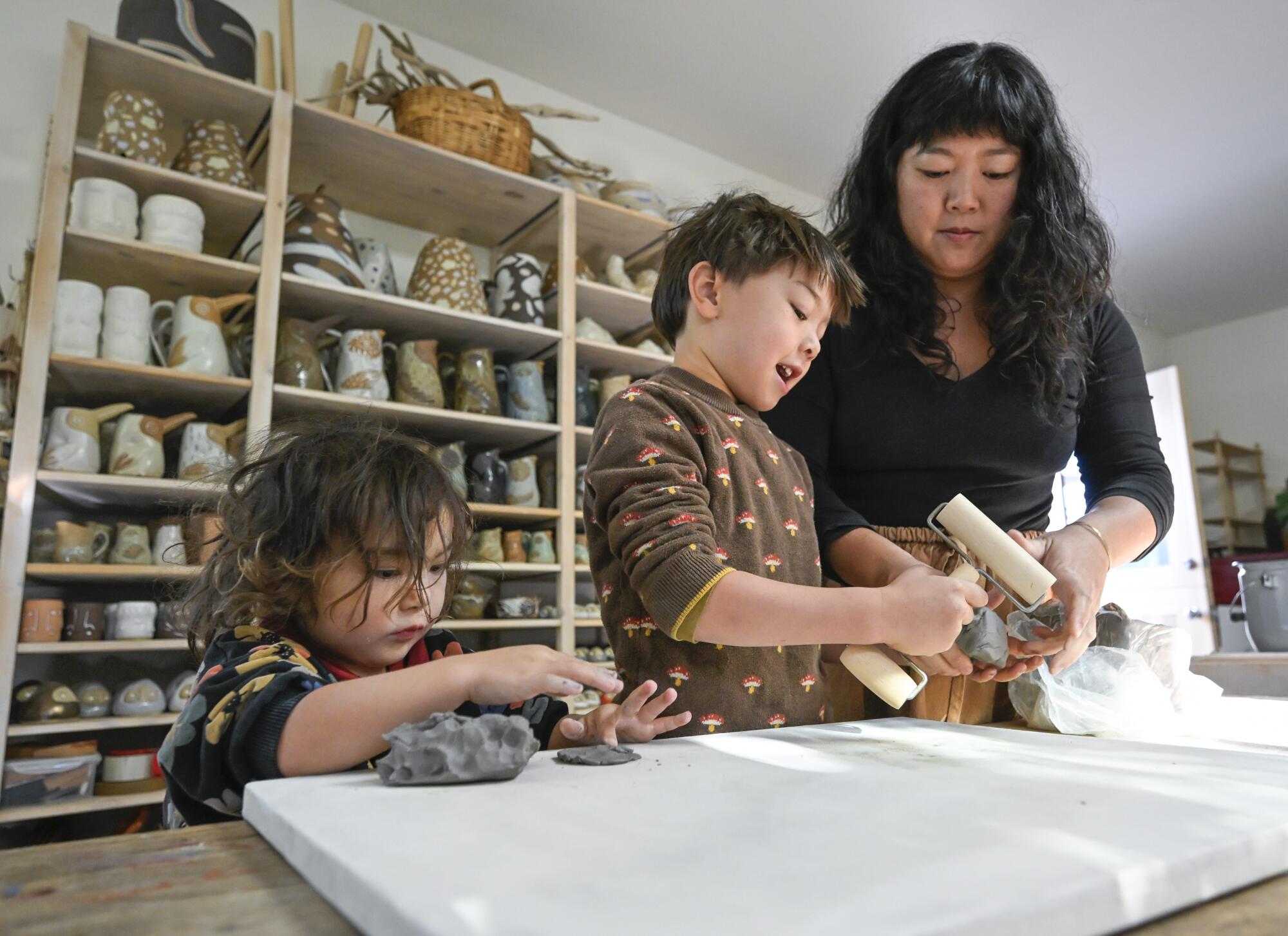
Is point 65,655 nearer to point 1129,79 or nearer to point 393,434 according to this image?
point 393,434

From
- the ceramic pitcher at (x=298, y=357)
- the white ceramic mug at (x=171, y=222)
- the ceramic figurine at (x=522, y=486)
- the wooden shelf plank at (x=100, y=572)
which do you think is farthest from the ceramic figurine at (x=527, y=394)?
the wooden shelf plank at (x=100, y=572)

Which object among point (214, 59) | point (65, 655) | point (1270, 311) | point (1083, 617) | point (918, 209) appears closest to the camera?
point (1083, 617)

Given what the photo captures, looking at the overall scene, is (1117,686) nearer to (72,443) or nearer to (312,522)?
(312,522)

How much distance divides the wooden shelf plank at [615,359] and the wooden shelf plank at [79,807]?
1373mm

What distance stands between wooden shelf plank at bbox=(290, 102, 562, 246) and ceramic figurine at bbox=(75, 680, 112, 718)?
1.27m

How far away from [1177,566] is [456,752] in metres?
4.47

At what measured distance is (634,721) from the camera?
2.09 ft

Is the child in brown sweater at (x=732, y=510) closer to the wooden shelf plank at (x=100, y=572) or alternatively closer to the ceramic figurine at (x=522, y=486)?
the wooden shelf plank at (x=100, y=572)

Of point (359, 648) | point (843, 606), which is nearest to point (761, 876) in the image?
point (843, 606)

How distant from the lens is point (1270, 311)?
4.81 m

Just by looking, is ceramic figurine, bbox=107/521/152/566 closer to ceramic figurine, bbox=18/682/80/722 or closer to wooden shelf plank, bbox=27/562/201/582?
wooden shelf plank, bbox=27/562/201/582

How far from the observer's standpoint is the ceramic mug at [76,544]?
4.98ft

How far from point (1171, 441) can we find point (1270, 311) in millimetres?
1425

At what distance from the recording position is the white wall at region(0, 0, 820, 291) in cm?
189
